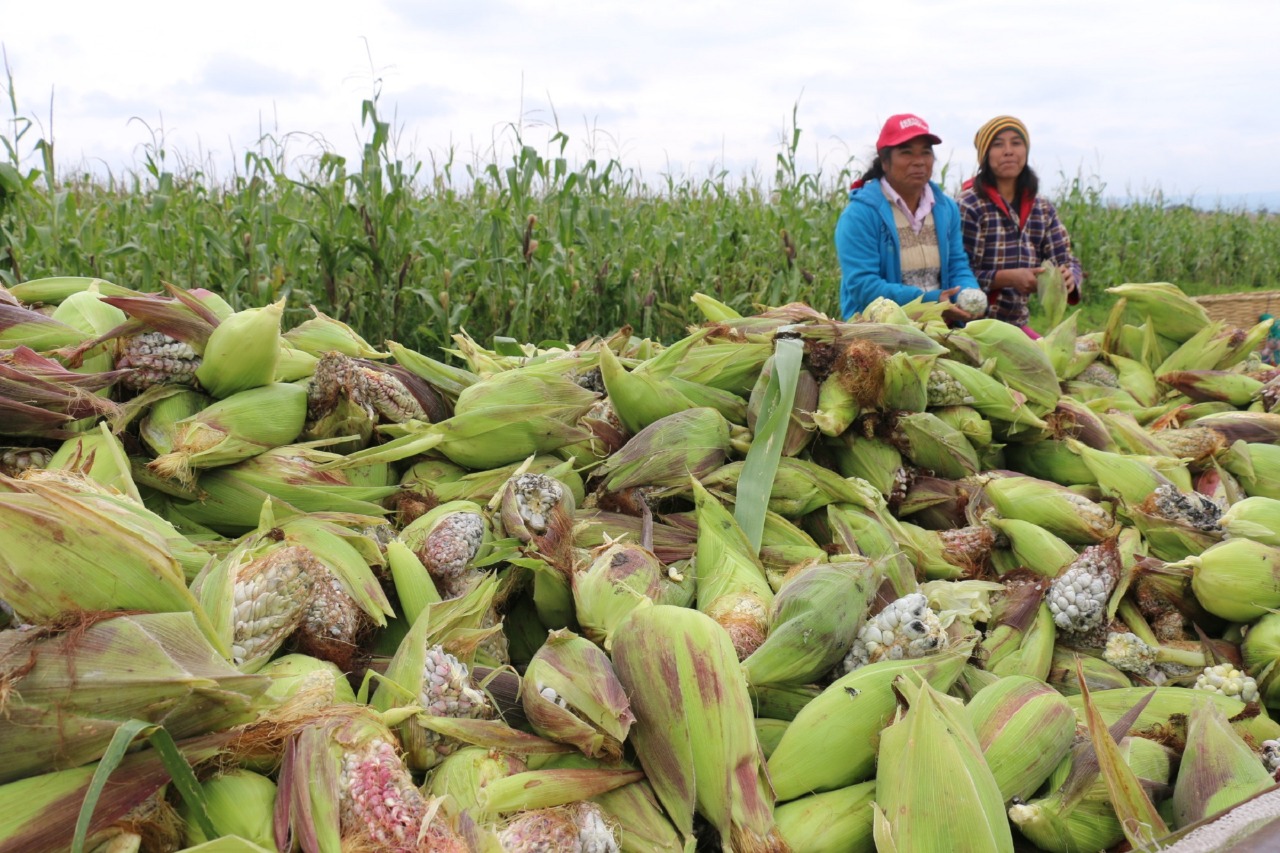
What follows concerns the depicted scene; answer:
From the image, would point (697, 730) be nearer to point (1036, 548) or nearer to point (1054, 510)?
point (1036, 548)

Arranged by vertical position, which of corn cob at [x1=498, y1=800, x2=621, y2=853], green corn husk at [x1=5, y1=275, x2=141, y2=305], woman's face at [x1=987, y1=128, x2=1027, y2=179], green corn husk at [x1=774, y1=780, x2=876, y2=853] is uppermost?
woman's face at [x1=987, y1=128, x2=1027, y2=179]

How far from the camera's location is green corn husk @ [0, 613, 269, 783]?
3.09ft

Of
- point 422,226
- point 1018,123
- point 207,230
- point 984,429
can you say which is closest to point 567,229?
point 422,226

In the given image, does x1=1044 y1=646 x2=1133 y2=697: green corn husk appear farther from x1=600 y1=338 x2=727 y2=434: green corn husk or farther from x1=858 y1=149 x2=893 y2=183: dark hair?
x1=858 y1=149 x2=893 y2=183: dark hair

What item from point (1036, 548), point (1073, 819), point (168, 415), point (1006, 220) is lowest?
point (1073, 819)

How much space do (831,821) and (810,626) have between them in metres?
0.30

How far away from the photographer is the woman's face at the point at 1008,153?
5.42m

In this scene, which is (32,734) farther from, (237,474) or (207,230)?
(207,230)

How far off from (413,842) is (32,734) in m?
0.43

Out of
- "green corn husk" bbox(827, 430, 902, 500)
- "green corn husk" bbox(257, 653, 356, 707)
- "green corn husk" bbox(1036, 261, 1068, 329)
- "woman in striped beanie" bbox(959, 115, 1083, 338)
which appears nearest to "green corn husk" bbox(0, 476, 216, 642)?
"green corn husk" bbox(257, 653, 356, 707)

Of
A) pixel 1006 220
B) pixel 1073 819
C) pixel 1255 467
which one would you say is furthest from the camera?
pixel 1006 220

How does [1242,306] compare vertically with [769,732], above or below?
above

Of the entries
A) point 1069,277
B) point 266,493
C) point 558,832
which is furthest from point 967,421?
point 1069,277

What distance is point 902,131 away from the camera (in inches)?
189
